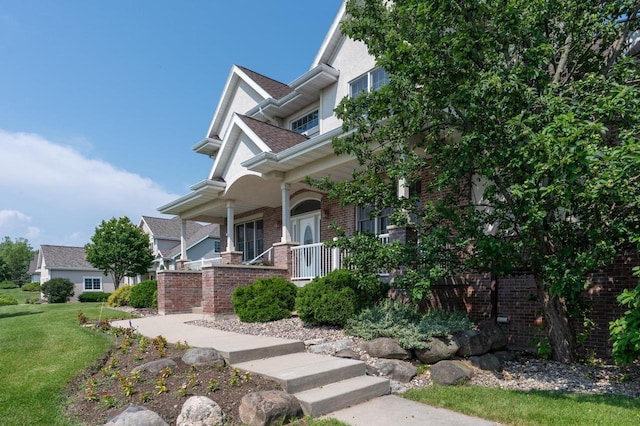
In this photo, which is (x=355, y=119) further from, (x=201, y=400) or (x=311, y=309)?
(x=201, y=400)

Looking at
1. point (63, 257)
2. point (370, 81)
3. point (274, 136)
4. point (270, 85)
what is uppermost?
point (270, 85)

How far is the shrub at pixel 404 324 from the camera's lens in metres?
6.56

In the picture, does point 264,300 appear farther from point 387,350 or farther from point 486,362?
point 486,362

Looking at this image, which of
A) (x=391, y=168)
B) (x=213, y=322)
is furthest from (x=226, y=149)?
(x=391, y=168)

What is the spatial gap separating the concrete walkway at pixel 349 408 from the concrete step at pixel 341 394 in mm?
78

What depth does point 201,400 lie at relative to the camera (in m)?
4.36

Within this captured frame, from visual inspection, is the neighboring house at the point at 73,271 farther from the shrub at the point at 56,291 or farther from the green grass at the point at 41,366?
the green grass at the point at 41,366

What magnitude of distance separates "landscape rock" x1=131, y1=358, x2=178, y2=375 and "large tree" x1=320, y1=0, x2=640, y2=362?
11.6ft

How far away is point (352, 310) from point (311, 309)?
2.84 feet

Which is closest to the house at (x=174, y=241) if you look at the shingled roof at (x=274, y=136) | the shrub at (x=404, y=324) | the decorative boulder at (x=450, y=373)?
the shingled roof at (x=274, y=136)

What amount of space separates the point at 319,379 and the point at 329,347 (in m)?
1.74

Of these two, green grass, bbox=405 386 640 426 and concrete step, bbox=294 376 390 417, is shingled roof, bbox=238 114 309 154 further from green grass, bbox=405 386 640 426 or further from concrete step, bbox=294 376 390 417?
green grass, bbox=405 386 640 426

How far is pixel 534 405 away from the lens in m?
4.66

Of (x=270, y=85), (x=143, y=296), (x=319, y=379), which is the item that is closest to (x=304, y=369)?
(x=319, y=379)
